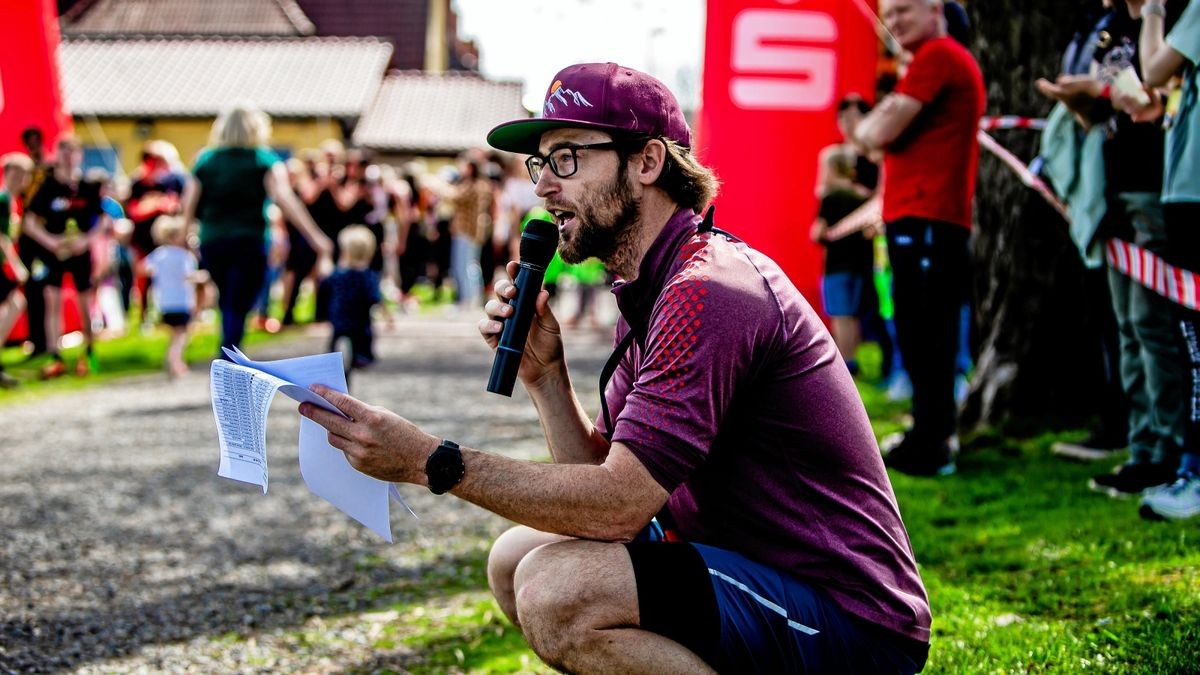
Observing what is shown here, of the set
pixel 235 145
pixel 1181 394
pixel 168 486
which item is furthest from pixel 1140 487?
pixel 235 145

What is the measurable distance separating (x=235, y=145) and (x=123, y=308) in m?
7.15

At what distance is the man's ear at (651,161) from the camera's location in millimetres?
2654

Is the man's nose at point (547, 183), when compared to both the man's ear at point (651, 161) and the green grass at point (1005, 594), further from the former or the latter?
the green grass at point (1005, 594)

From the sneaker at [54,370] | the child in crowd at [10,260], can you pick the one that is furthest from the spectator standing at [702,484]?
the sneaker at [54,370]

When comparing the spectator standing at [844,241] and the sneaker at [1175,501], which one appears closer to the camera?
the sneaker at [1175,501]

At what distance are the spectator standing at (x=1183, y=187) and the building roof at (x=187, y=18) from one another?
3843cm

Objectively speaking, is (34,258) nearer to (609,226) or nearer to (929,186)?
(929,186)

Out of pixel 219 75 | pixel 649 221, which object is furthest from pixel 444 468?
pixel 219 75

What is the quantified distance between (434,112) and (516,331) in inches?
1446

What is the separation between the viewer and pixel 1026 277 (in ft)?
20.1

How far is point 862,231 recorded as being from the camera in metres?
8.45

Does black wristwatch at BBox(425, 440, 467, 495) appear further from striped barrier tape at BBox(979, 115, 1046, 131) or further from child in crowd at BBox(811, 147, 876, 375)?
child in crowd at BBox(811, 147, 876, 375)

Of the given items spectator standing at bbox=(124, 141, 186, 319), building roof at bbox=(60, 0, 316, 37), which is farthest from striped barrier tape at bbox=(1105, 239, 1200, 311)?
building roof at bbox=(60, 0, 316, 37)

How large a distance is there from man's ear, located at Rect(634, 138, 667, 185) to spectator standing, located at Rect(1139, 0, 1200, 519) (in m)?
2.22
